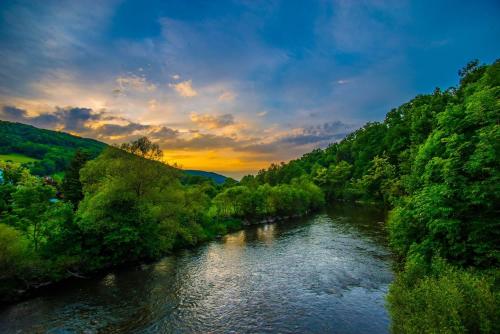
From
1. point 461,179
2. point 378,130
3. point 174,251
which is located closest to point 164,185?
point 174,251

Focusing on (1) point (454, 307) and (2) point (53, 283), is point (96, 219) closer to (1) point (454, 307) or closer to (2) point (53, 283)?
(2) point (53, 283)

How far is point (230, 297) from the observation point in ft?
78.9

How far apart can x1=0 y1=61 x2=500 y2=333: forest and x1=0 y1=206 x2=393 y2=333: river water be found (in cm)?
359

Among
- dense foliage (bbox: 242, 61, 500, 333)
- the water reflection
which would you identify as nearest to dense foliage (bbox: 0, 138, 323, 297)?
the water reflection

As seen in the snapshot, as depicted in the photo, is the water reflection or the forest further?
the water reflection

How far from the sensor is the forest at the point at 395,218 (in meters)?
12.8

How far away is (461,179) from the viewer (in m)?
17.1

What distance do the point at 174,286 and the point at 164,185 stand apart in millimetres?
18214

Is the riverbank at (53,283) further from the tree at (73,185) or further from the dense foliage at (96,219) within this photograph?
the tree at (73,185)

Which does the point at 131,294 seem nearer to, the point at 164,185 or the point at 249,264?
the point at 249,264

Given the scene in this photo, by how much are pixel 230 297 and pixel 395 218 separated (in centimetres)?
1672

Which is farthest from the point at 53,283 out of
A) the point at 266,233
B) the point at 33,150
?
the point at 33,150

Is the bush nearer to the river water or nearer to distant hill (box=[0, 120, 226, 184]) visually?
the river water

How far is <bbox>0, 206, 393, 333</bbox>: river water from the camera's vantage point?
19.5 m
